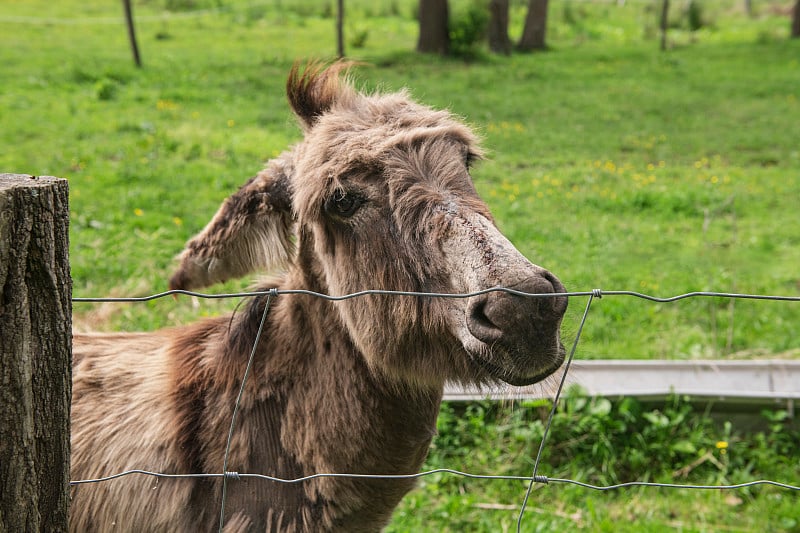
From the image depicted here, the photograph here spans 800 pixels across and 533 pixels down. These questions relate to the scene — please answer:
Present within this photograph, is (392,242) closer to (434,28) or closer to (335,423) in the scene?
(335,423)

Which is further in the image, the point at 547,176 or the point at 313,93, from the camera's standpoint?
the point at 547,176

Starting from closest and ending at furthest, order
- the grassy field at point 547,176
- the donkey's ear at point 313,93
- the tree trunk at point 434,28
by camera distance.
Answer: the donkey's ear at point 313,93
the grassy field at point 547,176
the tree trunk at point 434,28

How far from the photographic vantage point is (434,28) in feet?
59.4

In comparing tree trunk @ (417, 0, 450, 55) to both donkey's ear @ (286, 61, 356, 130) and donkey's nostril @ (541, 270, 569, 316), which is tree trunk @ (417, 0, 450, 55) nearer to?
donkey's ear @ (286, 61, 356, 130)

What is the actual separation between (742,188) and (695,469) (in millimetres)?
5940

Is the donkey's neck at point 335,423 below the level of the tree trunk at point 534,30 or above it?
below

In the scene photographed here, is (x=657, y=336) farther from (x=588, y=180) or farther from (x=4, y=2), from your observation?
(x=4, y=2)

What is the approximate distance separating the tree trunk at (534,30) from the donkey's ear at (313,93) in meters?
18.6

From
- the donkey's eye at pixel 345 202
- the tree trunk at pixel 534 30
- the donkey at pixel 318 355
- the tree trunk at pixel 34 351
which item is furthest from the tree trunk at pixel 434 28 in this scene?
the tree trunk at pixel 34 351

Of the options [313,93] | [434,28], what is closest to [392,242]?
[313,93]

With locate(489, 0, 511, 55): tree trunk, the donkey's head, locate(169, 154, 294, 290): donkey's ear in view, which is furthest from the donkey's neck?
locate(489, 0, 511, 55): tree trunk

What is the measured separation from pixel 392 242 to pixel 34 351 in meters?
1.13

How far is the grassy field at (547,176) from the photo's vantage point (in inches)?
171

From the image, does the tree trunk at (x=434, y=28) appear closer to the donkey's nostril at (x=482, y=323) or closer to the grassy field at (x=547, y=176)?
the grassy field at (x=547, y=176)
